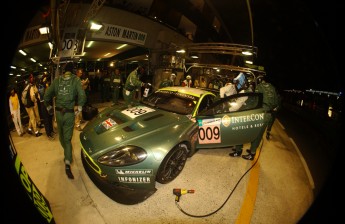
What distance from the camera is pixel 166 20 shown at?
543cm

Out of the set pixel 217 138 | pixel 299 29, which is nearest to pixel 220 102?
pixel 217 138

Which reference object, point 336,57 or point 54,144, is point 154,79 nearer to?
point 54,144

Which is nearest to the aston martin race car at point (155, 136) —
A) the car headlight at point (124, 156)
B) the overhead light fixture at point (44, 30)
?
the car headlight at point (124, 156)

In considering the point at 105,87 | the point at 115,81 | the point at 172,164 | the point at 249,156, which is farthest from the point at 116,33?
the point at 249,156

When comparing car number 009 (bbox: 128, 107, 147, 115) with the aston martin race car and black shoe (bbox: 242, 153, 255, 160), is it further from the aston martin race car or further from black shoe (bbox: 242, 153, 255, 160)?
black shoe (bbox: 242, 153, 255, 160)

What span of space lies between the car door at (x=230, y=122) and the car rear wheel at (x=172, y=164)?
466 millimetres

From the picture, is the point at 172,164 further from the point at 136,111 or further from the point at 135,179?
the point at 136,111

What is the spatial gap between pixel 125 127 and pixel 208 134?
1501 millimetres

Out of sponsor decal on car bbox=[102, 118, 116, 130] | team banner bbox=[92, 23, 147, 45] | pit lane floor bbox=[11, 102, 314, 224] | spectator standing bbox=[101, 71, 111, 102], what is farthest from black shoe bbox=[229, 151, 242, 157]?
spectator standing bbox=[101, 71, 111, 102]

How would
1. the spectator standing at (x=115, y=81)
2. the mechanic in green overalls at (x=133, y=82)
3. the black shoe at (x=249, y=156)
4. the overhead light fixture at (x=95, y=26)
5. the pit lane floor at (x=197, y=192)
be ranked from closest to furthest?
1. the pit lane floor at (x=197, y=192)
2. the overhead light fixture at (x=95, y=26)
3. the black shoe at (x=249, y=156)
4. the mechanic in green overalls at (x=133, y=82)
5. the spectator standing at (x=115, y=81)

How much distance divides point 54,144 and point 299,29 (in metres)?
5.07

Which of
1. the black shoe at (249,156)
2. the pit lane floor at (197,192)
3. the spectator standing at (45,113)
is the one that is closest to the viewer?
the pit lane floor at (197,192)

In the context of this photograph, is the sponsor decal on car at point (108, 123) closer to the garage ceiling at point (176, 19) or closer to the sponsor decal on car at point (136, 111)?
the sponsor decal on car at point (136, 111)

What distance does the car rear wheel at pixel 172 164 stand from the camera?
2.58 metres
